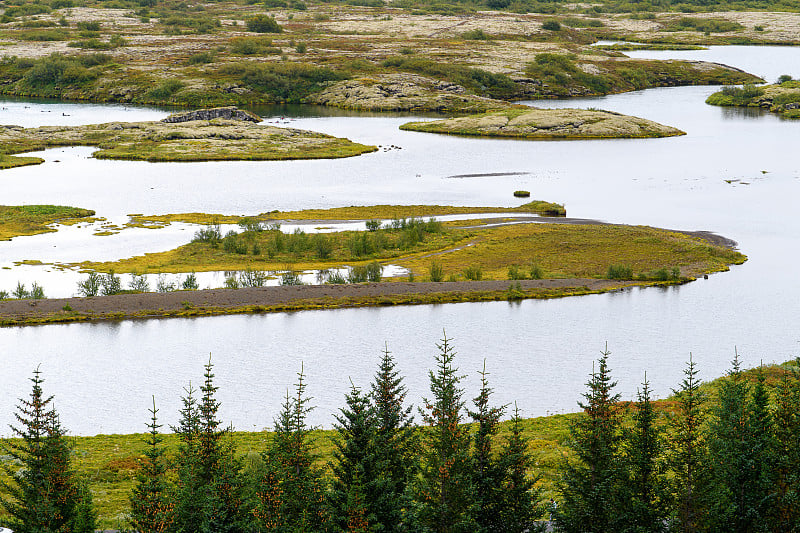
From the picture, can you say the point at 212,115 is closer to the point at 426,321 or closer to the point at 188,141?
the point at 188,141

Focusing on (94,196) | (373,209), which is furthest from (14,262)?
(373,209)

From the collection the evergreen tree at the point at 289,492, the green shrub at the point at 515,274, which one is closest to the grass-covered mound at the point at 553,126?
the green shrub at the point at 515,274

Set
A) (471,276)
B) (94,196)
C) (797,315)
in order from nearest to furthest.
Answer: (797,315)
(471,276)
(94,196)

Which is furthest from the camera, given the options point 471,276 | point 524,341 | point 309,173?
point 309,173

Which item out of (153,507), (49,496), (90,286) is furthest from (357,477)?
(90,286)

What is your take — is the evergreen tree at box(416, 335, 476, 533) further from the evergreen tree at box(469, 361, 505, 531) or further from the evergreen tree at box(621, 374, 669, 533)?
the evergreen tree at box(621, 374, 669, 533)

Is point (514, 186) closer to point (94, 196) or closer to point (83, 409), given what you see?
point (94, 196)
